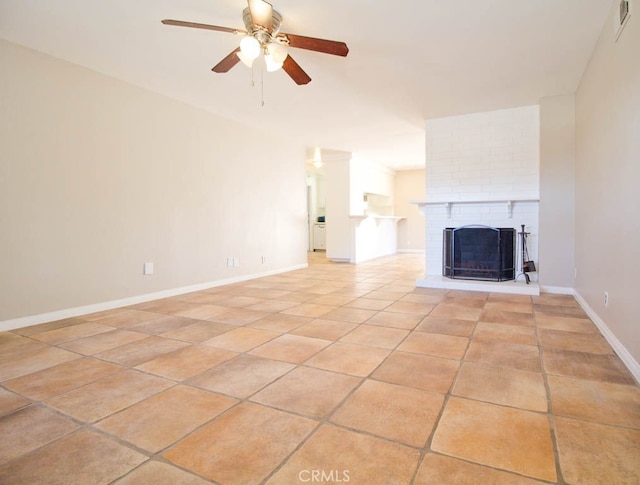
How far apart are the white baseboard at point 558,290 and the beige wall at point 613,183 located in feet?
2.11

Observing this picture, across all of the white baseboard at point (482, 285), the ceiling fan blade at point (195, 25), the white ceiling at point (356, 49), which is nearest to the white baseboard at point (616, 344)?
the white baseboard at point (482, 285)

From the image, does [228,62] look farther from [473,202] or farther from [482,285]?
[482,285]

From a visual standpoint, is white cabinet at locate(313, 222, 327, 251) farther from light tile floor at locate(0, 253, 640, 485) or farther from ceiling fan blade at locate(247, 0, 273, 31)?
ceiling fan blade at locate(247, 0, 273, 31)

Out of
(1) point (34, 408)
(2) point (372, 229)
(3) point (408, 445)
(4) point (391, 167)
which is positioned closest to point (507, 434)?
(3) point (408, 445)

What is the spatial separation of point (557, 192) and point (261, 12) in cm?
376

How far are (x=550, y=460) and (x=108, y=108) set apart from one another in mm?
4304

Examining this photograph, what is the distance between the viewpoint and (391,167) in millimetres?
9336

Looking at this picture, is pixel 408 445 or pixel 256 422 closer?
pixel 408 445

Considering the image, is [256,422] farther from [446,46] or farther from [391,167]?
[391,167]

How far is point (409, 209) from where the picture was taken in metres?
10.0

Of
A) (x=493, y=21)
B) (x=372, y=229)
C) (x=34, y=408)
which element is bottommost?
(x=34, y=408)

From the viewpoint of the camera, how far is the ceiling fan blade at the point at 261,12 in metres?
2.22

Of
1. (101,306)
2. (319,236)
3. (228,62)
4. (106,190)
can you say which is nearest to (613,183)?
(228,62)

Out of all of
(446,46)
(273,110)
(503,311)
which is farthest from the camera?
(273,110)
